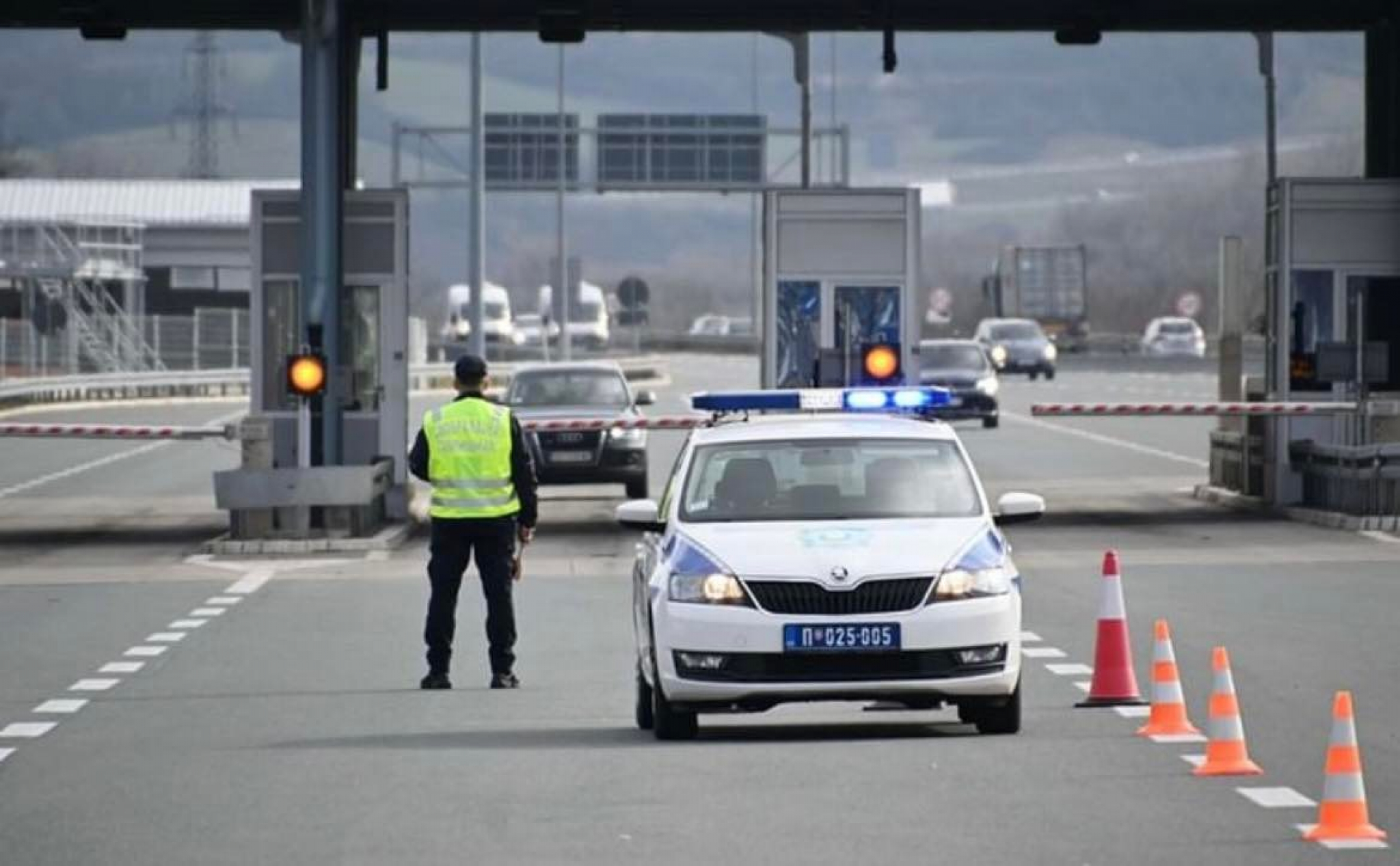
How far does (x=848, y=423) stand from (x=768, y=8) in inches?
718

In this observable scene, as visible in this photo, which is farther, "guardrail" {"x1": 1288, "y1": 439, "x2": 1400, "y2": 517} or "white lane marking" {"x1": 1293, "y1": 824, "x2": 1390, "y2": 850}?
"guardrail" {"x1": 1288, "y1": 439, "x2": 1400, "y2": 517}

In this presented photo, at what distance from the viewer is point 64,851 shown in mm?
11766

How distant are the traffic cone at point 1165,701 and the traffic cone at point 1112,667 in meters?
1.20

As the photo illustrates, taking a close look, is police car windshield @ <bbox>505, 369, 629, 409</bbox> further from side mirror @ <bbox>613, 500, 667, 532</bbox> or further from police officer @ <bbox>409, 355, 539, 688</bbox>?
side mirror @ <bbox>613, 500, 667, 532</bbox>

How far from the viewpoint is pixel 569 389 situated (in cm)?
3803

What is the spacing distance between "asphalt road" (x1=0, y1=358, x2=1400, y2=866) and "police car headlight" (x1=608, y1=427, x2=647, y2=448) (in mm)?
6045

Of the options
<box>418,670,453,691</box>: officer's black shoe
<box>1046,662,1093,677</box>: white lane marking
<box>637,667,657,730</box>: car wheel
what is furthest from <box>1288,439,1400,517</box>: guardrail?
<box>637,667,657,730</box>: car wheel

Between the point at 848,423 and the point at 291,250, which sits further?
the point at 291,250

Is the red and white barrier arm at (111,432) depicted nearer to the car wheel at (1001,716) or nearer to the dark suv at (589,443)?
the dark suv at (589,443)

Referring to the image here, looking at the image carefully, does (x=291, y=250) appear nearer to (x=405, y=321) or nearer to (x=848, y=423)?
(x=405, y=321)

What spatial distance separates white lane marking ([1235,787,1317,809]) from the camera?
12555 millimetres

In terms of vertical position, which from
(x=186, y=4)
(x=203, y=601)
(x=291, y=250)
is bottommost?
(x=203, y=601)

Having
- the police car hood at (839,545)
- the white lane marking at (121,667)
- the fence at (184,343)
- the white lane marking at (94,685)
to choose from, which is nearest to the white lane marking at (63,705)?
the white lane marking at (94,685)

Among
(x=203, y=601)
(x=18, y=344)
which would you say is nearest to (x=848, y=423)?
(x=203, y=601)
